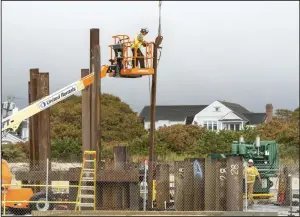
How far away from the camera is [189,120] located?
6206 centimetres

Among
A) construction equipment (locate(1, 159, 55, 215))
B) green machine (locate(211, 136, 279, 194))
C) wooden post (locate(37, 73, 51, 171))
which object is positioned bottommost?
construction equipment (locate(1, 159, 55, 215))

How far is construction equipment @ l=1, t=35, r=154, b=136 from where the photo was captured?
90.3ft

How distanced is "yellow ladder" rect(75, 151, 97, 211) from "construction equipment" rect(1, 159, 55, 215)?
1.29 metres

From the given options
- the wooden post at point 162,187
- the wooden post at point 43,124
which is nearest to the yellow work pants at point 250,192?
the wooden post at point 162,187

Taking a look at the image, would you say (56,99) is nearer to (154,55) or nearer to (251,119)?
(154,55)

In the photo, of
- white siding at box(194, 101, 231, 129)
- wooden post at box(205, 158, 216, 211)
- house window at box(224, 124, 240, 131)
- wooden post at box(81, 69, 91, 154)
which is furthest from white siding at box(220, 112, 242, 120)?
wooden post at box(205, 158, 216, 211)

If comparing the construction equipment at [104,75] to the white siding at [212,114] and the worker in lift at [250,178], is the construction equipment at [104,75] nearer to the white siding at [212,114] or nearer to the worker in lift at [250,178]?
the worker in lift at [250,178]

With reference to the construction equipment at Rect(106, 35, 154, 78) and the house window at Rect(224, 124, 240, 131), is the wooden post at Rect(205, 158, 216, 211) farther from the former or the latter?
the house window at Rect(224, 124, 240, 131)

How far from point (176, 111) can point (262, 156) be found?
27.6m

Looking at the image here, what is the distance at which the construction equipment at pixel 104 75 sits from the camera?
27531mm

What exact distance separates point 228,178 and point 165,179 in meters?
2.65

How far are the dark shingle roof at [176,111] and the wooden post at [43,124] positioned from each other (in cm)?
2053

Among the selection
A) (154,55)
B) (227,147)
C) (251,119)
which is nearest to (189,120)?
(251,119)

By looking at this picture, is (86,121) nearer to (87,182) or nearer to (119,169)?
(87,182)
